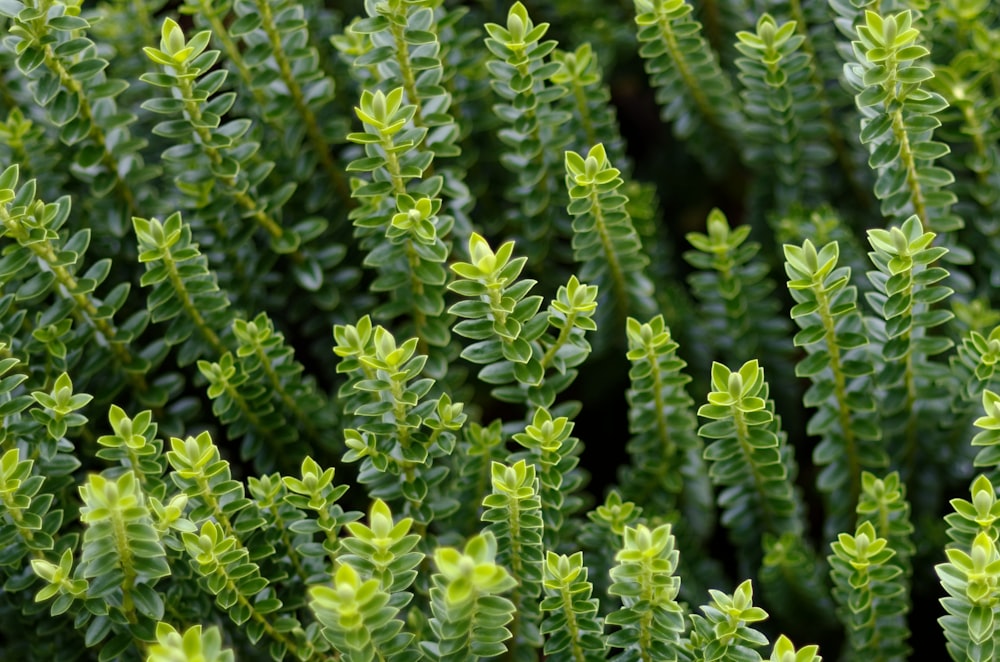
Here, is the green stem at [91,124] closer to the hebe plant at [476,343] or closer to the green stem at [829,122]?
the hebe plant at [476,343]

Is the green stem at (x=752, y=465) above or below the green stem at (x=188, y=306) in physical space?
below

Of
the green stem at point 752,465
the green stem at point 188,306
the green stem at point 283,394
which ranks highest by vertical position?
the green stem at point 188,306

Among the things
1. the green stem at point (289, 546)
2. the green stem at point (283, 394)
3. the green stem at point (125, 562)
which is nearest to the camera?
the green stem at point (125, 562)

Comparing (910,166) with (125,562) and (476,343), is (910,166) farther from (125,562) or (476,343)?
(125,562)

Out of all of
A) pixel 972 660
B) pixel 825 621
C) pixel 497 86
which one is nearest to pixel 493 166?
pixel 497 86

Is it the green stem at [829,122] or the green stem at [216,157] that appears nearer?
the green stem at [216,157]

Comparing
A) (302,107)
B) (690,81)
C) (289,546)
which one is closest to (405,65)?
(302,107)

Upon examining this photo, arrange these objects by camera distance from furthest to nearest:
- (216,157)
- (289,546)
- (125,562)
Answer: (216,157) < (289,546) < (125,562)

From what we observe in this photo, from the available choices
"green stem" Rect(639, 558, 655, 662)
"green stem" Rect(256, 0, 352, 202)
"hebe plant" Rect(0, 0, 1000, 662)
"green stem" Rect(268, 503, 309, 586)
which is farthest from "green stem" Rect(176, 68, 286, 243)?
"green stem" Rect(639, 558, 655, 662)

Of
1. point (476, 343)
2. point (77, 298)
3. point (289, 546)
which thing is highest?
point (77, 298)

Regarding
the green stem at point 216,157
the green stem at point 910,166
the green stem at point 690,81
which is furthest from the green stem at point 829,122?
the green stem at point 216,157
